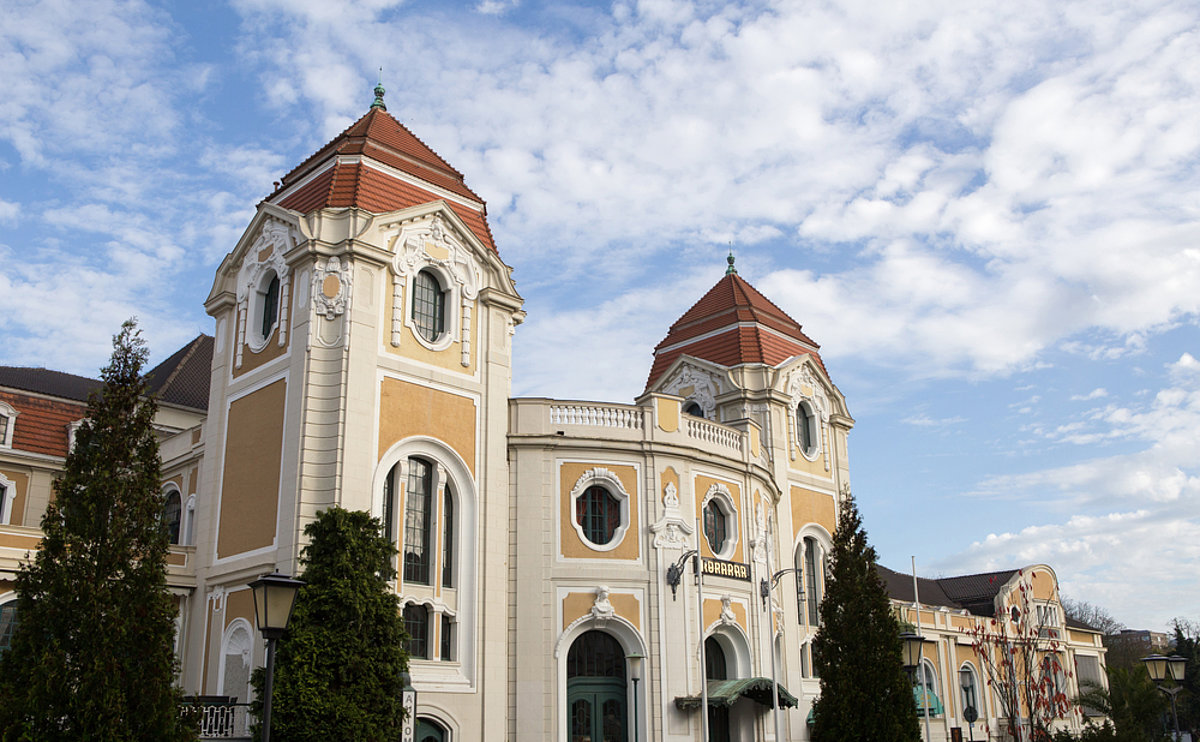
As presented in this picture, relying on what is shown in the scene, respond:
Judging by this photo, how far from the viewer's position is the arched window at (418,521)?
27547 millimetres

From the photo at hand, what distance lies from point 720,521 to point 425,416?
1045cm

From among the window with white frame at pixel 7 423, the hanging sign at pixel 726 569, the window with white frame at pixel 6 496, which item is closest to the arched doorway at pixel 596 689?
the hanging sign at pixel 726 569

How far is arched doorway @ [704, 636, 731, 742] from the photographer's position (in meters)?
31.1

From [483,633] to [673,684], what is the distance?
5.62 metres

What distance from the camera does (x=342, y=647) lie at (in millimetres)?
22219

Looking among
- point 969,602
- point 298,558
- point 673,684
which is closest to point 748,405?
point 673,684

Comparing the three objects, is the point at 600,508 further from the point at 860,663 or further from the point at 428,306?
the point at 860,663

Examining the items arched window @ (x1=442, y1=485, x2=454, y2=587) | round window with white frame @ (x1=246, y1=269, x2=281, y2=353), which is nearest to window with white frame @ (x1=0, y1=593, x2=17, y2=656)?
round window with white frame @ (x1=246, y1=269, x2=281, y2=353)

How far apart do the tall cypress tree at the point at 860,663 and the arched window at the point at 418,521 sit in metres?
11.1

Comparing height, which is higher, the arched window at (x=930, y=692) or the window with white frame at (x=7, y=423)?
the window with white frame at (x=7, y=423)

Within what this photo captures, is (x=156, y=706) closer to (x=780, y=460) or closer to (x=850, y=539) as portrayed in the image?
(x=850, y=539)

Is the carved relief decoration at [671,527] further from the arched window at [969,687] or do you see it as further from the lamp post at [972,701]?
the arched window at [969,687]

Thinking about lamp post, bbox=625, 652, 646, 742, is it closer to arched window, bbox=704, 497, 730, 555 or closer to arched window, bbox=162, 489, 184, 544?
arched window, bbox=704, 497, 730, 555

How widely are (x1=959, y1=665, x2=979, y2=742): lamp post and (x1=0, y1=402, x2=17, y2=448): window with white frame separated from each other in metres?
41.8
